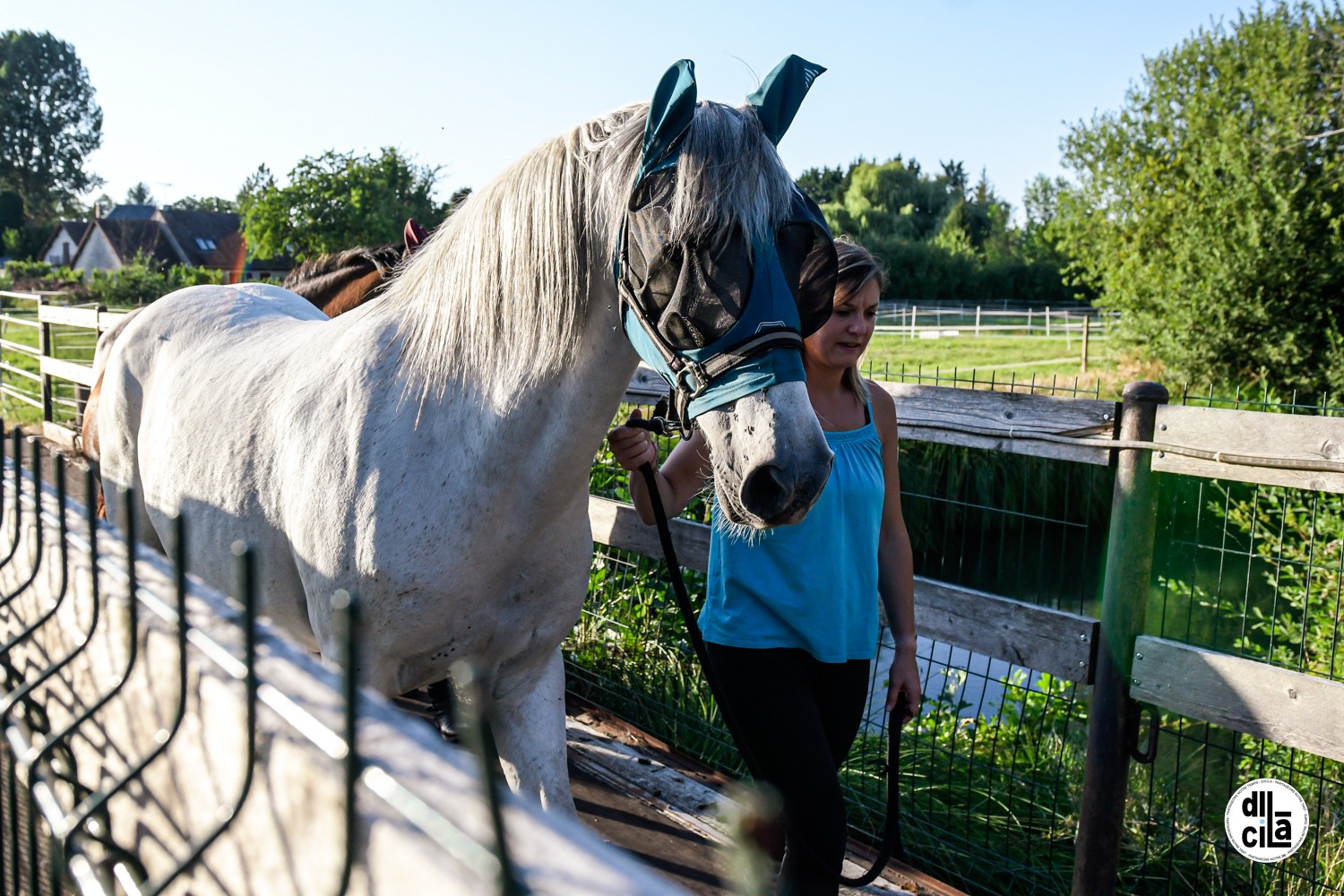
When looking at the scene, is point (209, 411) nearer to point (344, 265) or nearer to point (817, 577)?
point (817, 577)

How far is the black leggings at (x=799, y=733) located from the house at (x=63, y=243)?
75.4 m

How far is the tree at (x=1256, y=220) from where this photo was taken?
13211mm

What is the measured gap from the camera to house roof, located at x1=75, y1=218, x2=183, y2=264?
55875 mm

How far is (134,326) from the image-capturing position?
3.69 meters

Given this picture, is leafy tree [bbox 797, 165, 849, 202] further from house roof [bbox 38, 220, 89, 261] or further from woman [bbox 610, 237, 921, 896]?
woman [bbox 610, 237, 921, 896]

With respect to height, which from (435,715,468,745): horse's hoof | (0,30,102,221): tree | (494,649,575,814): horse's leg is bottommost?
(435,715,468,745): horse's hoof

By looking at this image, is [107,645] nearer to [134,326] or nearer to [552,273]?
[552,273]

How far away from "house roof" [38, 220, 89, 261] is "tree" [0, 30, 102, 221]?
1069cm

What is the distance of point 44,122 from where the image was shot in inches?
3046

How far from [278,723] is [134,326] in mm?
3332

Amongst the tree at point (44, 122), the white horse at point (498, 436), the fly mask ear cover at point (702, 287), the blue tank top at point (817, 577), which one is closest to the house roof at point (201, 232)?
the tree at point (44, 122)

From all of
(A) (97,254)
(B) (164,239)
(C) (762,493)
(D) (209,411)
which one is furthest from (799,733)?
(A) (97,254)

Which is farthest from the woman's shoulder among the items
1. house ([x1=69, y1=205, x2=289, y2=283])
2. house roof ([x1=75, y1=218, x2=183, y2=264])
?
house roof ([x1=75, y1=218, x2=183, y2=264])

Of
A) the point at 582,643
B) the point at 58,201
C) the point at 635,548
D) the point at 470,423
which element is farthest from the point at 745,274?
the point at 58,201
